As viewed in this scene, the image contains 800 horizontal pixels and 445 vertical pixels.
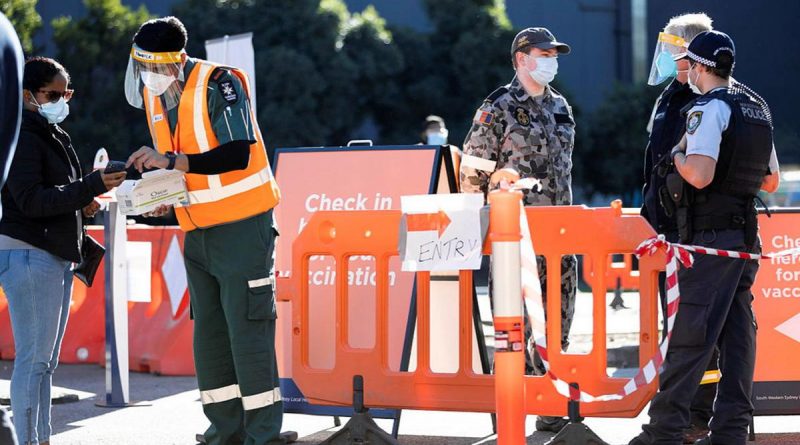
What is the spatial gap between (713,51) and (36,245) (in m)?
3.25

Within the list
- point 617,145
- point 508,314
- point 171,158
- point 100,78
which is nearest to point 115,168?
point 171,158

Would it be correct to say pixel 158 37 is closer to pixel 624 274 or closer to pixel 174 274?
pixel 174 274

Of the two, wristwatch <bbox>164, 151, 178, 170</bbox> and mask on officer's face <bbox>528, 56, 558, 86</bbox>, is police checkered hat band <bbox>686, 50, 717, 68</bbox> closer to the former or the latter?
mask on officer's face <bbox>528, 56, 558, 86</bbox>

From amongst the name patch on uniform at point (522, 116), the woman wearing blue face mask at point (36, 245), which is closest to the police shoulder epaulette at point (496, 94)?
the name patch on uniform at point (522, 116)

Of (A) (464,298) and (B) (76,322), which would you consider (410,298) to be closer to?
(A) (464,298)

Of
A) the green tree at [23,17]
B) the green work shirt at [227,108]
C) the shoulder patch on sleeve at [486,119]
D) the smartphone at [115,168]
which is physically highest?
the green tree at [23,17]

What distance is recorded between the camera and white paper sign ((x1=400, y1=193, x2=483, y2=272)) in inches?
233

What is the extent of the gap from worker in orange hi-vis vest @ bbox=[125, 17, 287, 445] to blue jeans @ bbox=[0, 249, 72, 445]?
0.66m

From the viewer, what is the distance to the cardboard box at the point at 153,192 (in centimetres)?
571

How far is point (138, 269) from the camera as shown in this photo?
9297 millimetres

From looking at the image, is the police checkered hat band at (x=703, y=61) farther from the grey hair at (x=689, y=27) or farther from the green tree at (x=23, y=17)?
the green tree at (x=23, y=17)

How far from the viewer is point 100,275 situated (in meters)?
10.9

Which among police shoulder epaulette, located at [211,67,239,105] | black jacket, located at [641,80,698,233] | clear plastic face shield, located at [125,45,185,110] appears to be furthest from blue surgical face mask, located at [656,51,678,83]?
clear plastic face shield, located at [125,45,185,110]

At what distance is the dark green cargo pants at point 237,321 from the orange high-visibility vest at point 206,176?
0.23 ft
